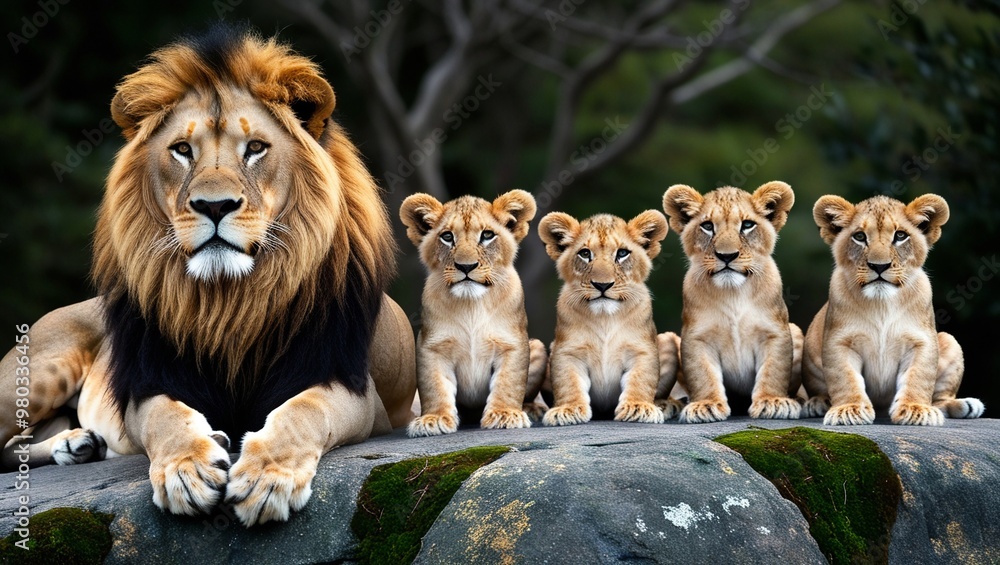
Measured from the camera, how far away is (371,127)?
15.3m

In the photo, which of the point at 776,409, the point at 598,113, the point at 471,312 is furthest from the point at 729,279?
the point at 598,113

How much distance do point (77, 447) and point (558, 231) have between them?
2.21 metres

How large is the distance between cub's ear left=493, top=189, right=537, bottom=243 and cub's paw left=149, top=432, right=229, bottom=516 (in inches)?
76.3

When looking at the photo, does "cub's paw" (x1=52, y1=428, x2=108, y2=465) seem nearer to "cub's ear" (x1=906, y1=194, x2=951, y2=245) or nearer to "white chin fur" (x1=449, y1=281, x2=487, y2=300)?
"white chin fur" (x1=449, y1=281, x2=487, y2=300)

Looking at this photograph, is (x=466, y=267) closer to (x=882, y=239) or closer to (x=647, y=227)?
(x=647, y=227)

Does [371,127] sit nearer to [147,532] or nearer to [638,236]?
[638,236]

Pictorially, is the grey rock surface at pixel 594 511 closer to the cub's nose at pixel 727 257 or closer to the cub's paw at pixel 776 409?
the cub's paw at pixel 776 409

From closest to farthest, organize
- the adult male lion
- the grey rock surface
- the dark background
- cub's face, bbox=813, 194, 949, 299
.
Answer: the grey rock surface
the adult male lion
cub's face, bbox=813, 194, 949, 299
the dark background

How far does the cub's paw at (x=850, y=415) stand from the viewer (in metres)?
4.78

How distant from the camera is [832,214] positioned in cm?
528

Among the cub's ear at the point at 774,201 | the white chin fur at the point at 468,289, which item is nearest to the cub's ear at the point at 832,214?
the cub's ear at the point at 774,201

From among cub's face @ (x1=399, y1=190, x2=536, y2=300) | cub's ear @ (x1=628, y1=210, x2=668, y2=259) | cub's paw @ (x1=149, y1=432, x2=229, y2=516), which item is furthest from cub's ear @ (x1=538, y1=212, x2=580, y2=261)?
cub's paw @ (x1=149, y1=432, x2=229, y2=516)

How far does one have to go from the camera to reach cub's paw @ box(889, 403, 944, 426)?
478 cm

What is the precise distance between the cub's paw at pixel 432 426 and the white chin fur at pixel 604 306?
793mm
